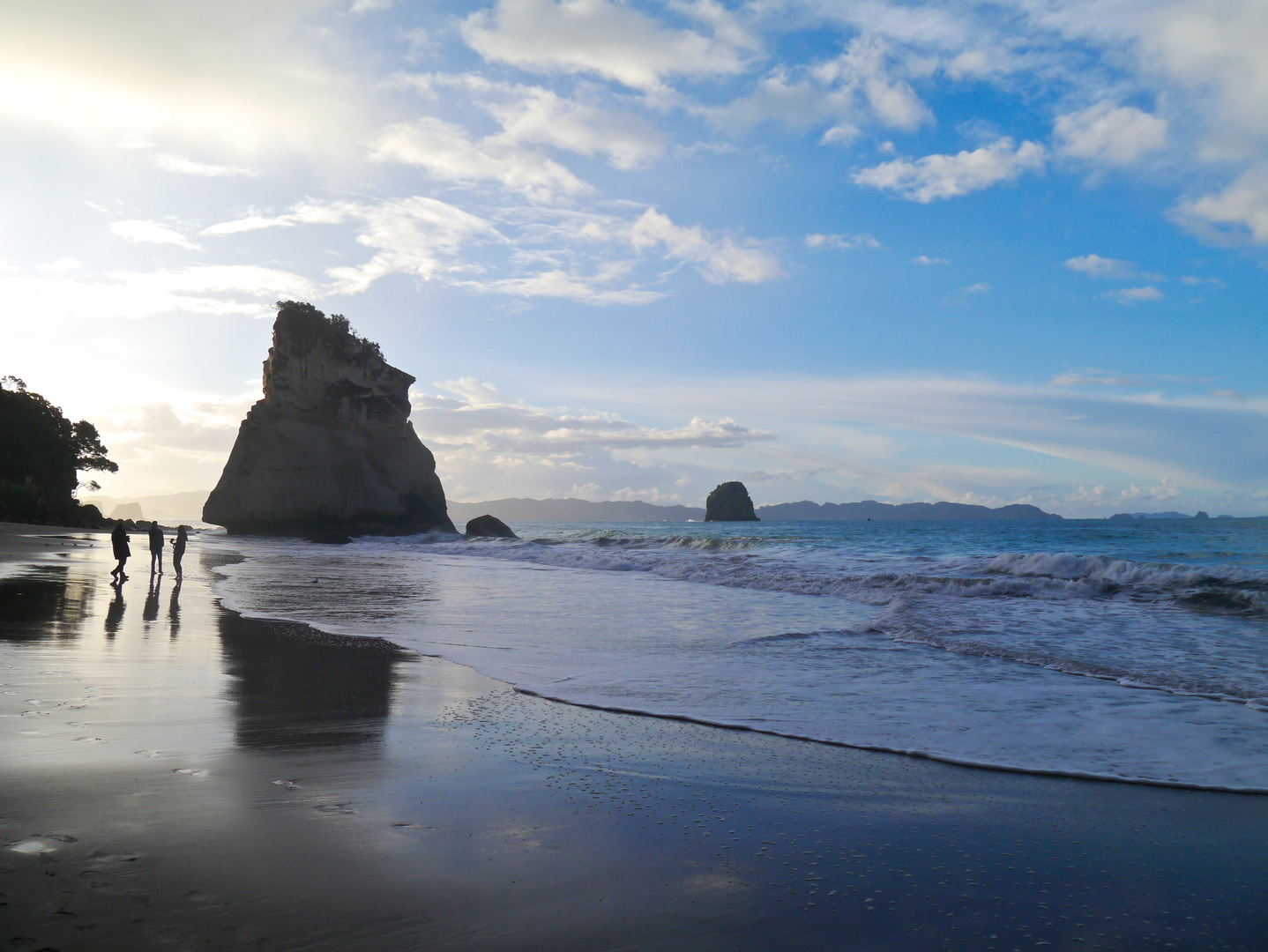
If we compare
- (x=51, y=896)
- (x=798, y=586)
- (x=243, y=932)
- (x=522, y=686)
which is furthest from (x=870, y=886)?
(x=798, y=586)

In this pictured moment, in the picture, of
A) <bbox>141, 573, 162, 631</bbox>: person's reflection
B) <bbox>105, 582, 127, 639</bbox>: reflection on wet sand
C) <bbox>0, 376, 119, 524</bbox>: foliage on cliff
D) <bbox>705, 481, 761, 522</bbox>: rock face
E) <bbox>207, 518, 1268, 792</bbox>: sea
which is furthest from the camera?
<bbox>705, 481, 761, 522</bbox>: rock face

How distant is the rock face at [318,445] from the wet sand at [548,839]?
43871 mm

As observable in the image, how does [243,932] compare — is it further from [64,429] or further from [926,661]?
[64,429]

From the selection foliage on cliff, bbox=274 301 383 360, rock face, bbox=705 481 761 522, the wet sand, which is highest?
foliage on cliff, bbox=274 301 383 360

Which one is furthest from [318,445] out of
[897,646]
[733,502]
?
[733,502]

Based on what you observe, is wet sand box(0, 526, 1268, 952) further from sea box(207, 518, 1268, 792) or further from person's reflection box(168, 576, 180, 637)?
person's reflection box(168, 576, 180, 637)

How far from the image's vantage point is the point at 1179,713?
5902mm

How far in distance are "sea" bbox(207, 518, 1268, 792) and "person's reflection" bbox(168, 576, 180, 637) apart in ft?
2.72

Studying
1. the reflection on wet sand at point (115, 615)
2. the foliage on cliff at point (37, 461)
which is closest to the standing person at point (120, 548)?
the reflection on wet sand at point (115, 615)

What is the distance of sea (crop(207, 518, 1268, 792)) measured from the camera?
16.8 feet

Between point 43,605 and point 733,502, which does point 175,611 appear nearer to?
point 43,605

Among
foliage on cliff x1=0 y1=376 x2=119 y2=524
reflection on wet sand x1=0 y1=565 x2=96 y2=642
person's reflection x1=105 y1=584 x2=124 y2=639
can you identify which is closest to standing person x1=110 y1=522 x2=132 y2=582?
reflection on wet sand x1=0 y1=565 x2=96 y2=642

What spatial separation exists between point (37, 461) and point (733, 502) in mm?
84187

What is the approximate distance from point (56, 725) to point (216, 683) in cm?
162
